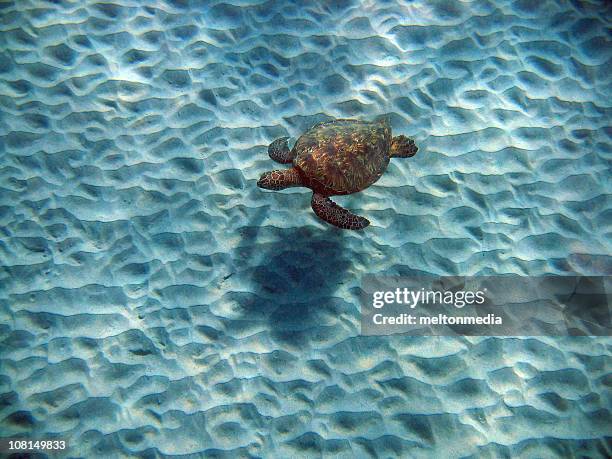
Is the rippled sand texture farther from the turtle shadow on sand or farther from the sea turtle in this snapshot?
the sea turtle

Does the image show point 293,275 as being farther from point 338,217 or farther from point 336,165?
point 336,165

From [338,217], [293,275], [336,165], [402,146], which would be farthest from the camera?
[402,146]

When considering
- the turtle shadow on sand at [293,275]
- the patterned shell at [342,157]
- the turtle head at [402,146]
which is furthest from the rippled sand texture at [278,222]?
the patterned shell at [342,157]

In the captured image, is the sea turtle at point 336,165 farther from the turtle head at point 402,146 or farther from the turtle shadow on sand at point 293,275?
the turtle shadow on sand at point 293,275

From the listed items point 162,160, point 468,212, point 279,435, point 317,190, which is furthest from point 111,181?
point 468,212

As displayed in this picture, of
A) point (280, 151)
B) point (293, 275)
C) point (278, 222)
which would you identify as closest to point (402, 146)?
point (280, 151)

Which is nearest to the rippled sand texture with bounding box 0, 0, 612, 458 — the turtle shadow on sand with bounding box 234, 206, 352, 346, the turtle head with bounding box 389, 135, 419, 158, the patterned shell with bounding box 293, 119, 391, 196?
the turtle shadow on sand with bounding box 234, 206, 352, 346

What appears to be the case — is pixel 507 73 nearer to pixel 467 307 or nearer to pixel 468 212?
pixel 468 212
